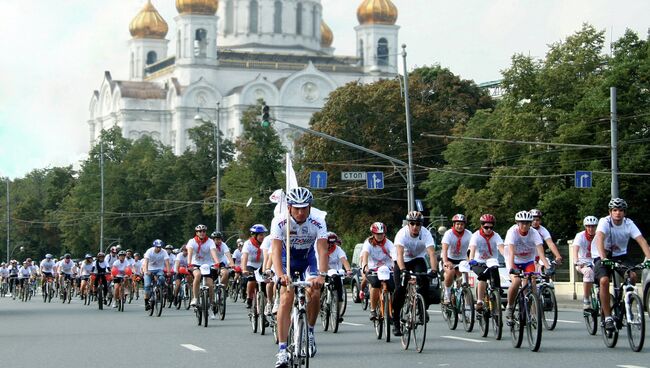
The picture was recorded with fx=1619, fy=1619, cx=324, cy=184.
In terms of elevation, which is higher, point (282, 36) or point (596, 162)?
point (282, 36)

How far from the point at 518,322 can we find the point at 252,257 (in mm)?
7407

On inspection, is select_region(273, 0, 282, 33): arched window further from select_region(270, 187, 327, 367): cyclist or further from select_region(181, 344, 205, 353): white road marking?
select_region(270, 187, 327, 367): cyclist

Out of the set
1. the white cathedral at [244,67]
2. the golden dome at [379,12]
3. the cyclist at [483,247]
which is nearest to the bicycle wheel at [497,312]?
the cyclist at [483,247]

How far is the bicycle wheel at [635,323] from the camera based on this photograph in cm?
1698

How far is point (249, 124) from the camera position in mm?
93688

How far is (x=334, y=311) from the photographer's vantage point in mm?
23609

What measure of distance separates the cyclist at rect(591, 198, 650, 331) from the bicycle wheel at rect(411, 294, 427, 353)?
77.3 inches

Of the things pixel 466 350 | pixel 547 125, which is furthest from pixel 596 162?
pixel 466 350

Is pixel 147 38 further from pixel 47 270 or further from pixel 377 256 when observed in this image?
pixel 377 256

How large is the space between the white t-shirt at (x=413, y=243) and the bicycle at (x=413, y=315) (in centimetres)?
57

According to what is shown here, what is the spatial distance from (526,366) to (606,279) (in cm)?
255

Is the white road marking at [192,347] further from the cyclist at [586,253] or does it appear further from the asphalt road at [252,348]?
the cyclist at [586,253]

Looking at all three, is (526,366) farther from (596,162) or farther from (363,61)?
(363,61)

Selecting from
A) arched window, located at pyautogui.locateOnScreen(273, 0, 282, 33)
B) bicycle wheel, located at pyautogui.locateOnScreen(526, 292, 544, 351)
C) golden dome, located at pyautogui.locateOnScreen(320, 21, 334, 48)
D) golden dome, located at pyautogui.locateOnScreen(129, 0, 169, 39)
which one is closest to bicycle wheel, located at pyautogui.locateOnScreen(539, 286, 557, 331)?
bicycle wheel, located at pyautogui.locateOnScreen(526, 292, 544, 351)
